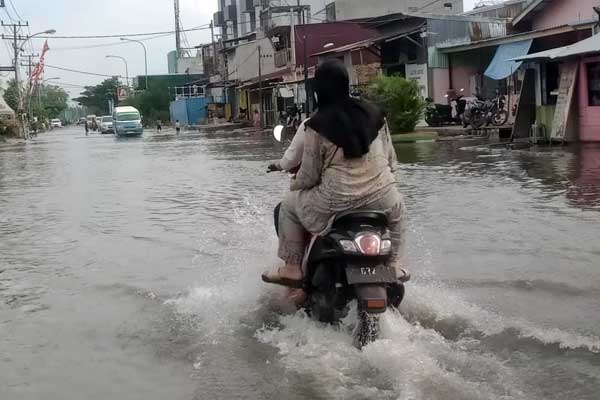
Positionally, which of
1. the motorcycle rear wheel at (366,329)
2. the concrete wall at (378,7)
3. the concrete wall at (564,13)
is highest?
the concrete wall at (378,7)

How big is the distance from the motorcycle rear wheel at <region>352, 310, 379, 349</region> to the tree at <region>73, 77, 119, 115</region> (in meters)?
126

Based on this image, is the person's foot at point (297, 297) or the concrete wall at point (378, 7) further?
the concrete wall at point (378, 7)

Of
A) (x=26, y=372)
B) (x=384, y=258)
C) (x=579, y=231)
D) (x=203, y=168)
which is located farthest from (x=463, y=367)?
(x=203, y=168)

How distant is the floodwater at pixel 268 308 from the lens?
426cm

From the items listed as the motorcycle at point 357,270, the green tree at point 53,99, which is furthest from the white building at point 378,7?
the green tree at point 53,99

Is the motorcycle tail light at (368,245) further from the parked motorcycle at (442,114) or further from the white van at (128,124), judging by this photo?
the white van at (128,124)

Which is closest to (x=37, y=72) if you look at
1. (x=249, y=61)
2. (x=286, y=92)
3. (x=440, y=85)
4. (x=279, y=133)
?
(x=249, y=61)

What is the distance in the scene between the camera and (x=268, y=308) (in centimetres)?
570

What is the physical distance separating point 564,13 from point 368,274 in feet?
79.9

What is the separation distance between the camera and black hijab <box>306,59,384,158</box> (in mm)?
4547

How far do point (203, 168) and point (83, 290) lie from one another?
42.2ft

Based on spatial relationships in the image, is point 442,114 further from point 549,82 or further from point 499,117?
point 549,82

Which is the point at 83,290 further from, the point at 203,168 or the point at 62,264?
the point at 203,168

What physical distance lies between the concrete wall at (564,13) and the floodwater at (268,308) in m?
15.0
